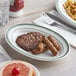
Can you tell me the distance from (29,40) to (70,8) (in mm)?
359

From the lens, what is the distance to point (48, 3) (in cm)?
130

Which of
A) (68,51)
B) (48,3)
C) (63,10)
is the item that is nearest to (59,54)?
(68,51)

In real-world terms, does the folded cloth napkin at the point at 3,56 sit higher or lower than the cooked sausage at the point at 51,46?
lower

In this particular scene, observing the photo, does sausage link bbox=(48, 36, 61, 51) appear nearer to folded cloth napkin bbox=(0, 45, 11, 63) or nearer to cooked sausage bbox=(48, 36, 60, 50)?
cooked sausage bbox=(48, 36, 60, 50)

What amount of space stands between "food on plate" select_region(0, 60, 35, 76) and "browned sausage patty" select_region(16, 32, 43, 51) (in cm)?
13

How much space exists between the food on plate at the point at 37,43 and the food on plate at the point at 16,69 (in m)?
0.13

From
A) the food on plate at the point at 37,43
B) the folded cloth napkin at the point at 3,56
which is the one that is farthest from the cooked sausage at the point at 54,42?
the folded cloth napkin at the point at 3,56

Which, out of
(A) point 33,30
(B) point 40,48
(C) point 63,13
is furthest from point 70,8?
(B) point 40,48

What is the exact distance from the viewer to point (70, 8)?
1218mm

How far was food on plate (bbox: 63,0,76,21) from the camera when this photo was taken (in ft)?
3.88

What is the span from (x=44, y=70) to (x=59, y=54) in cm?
9

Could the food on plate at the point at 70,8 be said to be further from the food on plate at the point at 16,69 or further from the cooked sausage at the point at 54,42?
the food on plate at the point at 16,69

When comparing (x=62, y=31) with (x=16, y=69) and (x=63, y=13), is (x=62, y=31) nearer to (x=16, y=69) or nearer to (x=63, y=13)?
(x=63, y=13)

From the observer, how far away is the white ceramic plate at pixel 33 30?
2.89 ft
